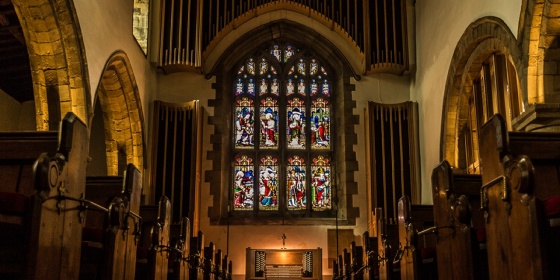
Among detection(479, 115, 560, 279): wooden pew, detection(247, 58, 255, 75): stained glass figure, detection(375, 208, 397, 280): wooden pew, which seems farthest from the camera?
detection(247, 58, 255, 75): stained glass figure

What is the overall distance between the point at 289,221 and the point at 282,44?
11.4 ft

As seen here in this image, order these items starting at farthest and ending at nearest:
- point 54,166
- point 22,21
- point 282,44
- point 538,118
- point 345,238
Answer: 1. point 282,44
2. point 345,238
3. point 22,21
4. point 538,118
5. point 54,166

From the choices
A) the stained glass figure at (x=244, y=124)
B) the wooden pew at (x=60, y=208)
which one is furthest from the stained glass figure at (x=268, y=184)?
the wooden pew at (x=60, y=208)

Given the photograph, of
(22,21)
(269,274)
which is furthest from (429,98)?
(22,21)

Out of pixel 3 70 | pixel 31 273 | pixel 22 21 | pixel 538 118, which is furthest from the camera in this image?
pixel 3 70

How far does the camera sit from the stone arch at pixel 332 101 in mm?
12047

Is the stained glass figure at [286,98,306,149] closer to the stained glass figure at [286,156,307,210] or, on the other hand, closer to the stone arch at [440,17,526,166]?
the stained glass figure at [286,156,307,210]

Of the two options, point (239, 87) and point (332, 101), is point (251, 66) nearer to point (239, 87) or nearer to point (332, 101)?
point (239, 87)

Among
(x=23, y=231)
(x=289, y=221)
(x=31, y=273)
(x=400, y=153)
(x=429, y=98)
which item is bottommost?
(x=31, y=273)

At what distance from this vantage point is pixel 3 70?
36.3ft

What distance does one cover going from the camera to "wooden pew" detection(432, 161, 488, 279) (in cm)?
426

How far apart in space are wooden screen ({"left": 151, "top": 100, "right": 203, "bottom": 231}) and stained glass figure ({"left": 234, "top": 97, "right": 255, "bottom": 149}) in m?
0.94

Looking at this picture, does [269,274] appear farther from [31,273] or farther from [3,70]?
[31,273]

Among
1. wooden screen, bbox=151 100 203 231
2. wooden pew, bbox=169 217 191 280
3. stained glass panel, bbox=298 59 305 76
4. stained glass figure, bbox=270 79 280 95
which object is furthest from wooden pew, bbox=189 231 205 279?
stained glass panel, bbox=298 59 305 76
